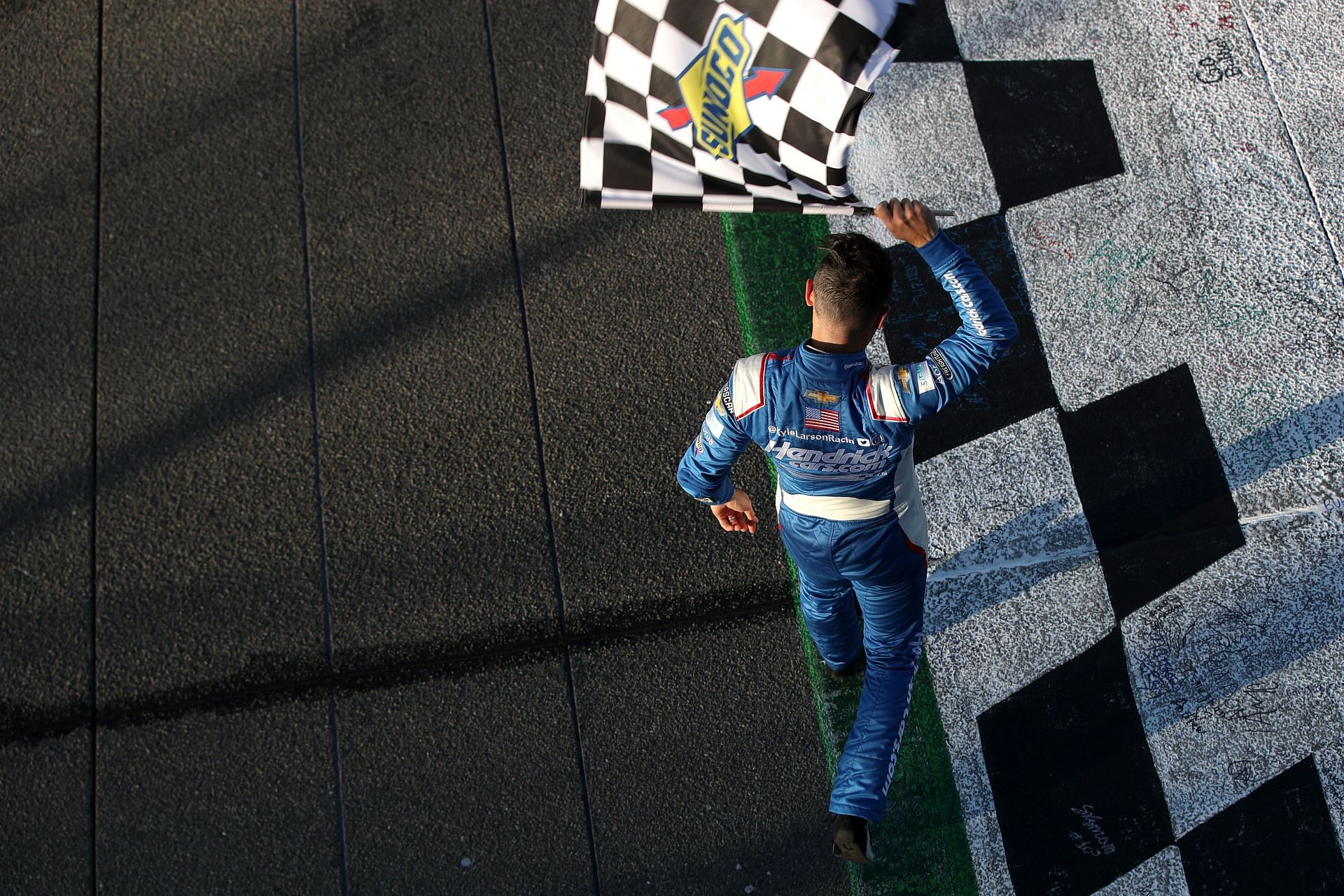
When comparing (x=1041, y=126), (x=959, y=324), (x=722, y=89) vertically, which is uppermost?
(x=1041, y=126)

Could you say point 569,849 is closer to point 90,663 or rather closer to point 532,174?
point 90,663

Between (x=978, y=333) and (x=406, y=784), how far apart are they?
8.33 feet

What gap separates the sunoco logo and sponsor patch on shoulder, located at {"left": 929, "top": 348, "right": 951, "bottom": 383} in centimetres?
83

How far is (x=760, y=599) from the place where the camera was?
3785mm

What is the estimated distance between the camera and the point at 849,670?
366 cm

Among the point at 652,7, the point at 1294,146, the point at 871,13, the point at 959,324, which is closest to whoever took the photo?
the point at 871,13

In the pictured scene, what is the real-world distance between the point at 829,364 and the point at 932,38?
2.73m

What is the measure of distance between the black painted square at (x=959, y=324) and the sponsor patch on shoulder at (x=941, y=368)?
1.34m

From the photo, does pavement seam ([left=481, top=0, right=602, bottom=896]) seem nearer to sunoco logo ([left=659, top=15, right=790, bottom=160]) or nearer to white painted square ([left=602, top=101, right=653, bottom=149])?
white painted square ([left=602, top=101, right=653, bottom=149])

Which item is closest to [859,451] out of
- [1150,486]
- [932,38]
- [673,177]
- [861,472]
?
[861,472]

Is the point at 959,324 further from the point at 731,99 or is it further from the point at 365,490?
the point at 365,490

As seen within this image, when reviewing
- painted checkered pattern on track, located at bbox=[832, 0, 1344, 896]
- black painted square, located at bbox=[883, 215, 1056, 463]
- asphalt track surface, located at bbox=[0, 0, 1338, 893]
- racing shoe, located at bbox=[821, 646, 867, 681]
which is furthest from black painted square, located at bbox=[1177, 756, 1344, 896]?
black painted square, located at bbox=[883, 215, 1056, 463]

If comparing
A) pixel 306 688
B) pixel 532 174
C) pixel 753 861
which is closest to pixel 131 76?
pixel 532 174

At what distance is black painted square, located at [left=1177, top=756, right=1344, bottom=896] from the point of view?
Answer: 345 cm
